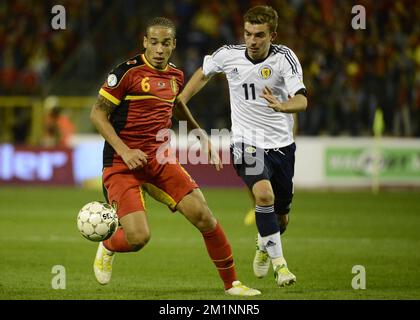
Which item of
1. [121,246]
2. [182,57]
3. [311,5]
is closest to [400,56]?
[311,5]

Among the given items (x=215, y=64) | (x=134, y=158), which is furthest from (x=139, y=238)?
(x=215, y=64)

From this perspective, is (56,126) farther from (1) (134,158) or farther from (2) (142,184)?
(1) (134,158)

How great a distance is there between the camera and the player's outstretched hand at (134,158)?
7555 mm

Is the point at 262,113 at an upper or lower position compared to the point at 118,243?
upper

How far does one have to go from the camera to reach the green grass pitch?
8031 mm

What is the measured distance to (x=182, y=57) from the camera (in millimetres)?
22938

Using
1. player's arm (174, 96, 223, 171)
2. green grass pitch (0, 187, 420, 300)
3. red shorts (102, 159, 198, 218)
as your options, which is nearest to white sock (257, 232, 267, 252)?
green grass pitch (0, 187, 420, 300)

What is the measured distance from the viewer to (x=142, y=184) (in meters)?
8.05

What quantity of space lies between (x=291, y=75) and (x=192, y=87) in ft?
3.15

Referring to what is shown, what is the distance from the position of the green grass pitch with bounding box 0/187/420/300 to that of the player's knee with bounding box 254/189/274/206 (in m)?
0.74

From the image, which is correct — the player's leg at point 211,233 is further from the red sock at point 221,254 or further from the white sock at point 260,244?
the white sock at point 260,244

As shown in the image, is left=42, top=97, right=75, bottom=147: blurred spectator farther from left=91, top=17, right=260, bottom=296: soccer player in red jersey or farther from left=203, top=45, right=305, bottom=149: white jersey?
left=91, top=17, right=260, bottom=296: soccer player in red jersey
